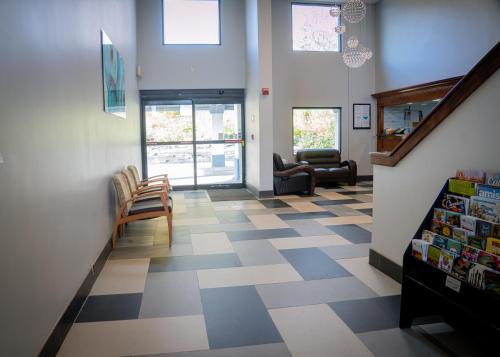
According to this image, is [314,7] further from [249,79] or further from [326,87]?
[249,79]

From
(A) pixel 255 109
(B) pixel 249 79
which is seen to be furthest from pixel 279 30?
(A) pixel 255 109

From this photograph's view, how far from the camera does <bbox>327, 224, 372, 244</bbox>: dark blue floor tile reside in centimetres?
508

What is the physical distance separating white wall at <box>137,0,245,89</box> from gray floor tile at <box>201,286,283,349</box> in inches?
267

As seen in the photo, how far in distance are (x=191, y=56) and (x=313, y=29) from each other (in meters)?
3.02

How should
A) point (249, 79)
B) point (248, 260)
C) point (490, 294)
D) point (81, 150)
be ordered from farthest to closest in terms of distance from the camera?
point (249, 79)
point (248, 260)
point (81, 150)
point (490, 294)

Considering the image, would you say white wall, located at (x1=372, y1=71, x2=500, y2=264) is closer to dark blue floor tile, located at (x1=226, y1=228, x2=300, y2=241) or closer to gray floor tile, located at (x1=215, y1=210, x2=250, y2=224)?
dark blue floor tile, located at (x1=226, y1=228, x2=300, y2=241)

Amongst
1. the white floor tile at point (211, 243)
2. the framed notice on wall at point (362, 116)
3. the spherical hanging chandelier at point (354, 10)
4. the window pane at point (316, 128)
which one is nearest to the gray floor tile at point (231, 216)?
the white floor tile at point (211, 243)

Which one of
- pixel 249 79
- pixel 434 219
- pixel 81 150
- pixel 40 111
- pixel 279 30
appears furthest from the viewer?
pixel 279 30

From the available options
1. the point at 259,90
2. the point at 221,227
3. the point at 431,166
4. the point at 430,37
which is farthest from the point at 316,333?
the point at 430,37

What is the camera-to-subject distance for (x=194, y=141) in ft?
32.1

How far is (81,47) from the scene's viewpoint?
12.0 ft

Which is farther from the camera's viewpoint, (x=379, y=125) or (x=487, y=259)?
(x=379, y=125)

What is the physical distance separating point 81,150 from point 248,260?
1.84 meters

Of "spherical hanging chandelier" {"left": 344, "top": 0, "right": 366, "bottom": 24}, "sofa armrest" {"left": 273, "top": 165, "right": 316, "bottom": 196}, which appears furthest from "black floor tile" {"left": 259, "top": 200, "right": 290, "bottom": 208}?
"spherical hanging chandelier" {"left": 344, "top": 0, "right": 366, "bottom": 24}
